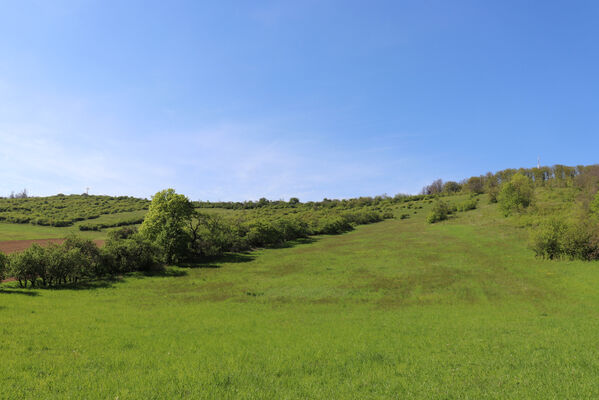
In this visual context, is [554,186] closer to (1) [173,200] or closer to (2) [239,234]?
(2) [239,234]

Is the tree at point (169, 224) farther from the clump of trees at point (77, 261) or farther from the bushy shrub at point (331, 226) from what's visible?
the bushy shrub at point (331, 226)

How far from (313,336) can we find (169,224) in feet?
172

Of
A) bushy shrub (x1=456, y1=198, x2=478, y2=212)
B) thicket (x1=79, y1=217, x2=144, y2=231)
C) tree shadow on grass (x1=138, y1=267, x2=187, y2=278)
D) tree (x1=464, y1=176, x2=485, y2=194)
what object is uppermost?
tree (x1=464, y1=176, x2=485, y2=194)

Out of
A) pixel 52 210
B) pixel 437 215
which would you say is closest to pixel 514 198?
pixel 437 215

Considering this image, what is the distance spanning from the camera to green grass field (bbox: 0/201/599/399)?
12.9 m

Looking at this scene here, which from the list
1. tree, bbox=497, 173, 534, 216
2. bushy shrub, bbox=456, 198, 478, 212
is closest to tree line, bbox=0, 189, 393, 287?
tree, bbox=497, 173, 534, 216

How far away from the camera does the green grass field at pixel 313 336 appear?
1292 cm

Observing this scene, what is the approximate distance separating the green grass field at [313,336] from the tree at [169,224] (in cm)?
1168

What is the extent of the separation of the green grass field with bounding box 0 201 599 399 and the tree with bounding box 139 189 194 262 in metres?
11.7

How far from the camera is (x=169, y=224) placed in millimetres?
64500

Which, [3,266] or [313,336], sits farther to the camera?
[3,266]

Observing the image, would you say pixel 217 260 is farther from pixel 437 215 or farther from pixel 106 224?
pixel 437 215

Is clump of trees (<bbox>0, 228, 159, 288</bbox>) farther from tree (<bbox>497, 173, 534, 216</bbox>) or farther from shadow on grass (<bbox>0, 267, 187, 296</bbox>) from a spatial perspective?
tree (<bbox>497, 173, 534, 216</bbox>)

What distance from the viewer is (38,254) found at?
4091 cm
